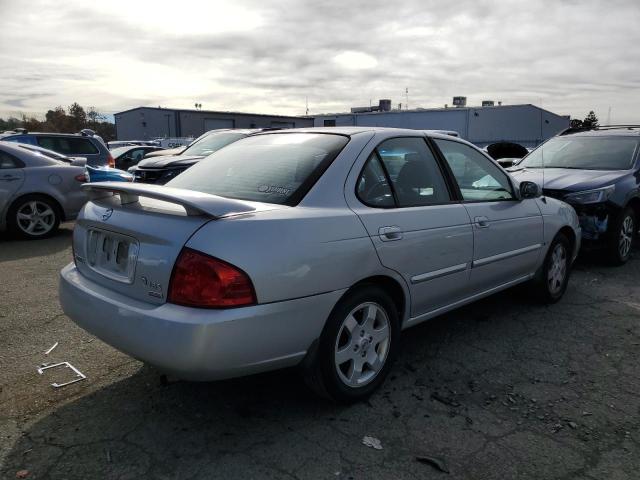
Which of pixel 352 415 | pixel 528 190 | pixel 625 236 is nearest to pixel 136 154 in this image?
pixel 625 236

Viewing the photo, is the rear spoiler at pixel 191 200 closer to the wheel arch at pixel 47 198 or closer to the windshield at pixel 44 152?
the wheel arch at pixel 47 198

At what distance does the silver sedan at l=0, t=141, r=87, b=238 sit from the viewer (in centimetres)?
749

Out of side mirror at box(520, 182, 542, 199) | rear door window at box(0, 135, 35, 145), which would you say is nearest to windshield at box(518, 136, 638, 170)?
side mirror at box(520, 182, 542, 199)

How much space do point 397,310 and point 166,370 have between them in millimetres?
1471

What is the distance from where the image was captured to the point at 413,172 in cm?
354

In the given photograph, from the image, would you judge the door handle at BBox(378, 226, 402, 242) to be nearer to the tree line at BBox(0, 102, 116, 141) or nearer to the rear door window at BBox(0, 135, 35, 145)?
the rear door window at BBox(0, 135, 35, 145)

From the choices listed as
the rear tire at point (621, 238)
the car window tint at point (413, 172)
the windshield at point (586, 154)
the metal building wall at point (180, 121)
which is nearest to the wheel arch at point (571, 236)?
the rear tire at point (621, 238)

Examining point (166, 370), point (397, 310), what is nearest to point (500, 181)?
point (397, 310)

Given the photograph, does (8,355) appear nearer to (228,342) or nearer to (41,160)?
(228,342)

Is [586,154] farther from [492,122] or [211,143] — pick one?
[492,122]

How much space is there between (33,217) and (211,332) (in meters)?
6.64

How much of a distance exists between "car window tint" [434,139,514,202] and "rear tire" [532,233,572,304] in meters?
0.90

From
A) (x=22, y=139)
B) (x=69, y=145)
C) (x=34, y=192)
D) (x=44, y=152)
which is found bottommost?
(x=34, y=192)

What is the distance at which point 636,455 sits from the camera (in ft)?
8.46
